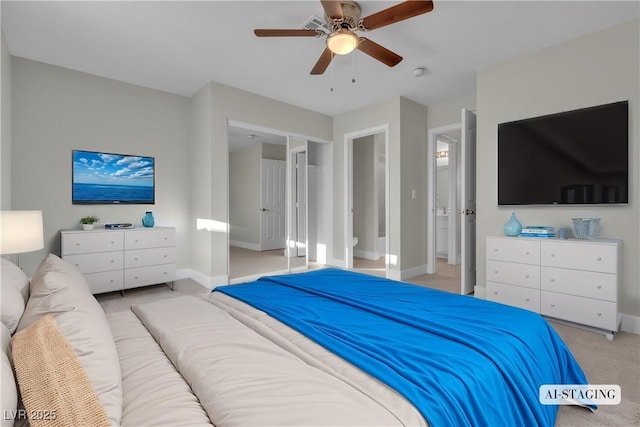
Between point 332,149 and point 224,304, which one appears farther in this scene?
point 332,149

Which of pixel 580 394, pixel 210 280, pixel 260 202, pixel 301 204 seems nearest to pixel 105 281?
pixel 210 280

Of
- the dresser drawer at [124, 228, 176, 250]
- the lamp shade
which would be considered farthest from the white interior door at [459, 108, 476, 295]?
the lamp shade

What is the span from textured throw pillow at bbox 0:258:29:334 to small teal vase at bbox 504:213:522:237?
3676 mm

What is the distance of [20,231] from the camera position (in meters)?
1.92

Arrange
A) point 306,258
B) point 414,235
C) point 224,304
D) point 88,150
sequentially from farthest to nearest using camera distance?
1. point 306,258
2. point 414,235
3. point 88,150
4. point 224,304

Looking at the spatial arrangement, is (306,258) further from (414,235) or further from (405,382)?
(405,382)

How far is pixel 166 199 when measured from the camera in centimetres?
436

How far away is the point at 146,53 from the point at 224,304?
300cm

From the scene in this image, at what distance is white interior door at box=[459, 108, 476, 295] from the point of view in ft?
11.8

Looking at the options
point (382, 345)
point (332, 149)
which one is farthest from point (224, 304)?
point (332, 149)

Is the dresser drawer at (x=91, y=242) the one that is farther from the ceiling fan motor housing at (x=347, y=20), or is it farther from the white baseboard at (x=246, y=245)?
the ceiling fan motor housing at (x=347, y=20)

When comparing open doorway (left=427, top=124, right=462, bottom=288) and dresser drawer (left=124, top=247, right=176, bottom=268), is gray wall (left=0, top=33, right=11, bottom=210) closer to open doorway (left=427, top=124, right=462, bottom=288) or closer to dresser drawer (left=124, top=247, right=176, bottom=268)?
dresser drawer (left=124, top=247, right=176, bottom=268)

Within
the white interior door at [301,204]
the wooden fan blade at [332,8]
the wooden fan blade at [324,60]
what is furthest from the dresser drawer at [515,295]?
the white interior door at [301,204]

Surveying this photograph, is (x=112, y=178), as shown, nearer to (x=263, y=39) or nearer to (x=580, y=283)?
(x=263, y=39)
